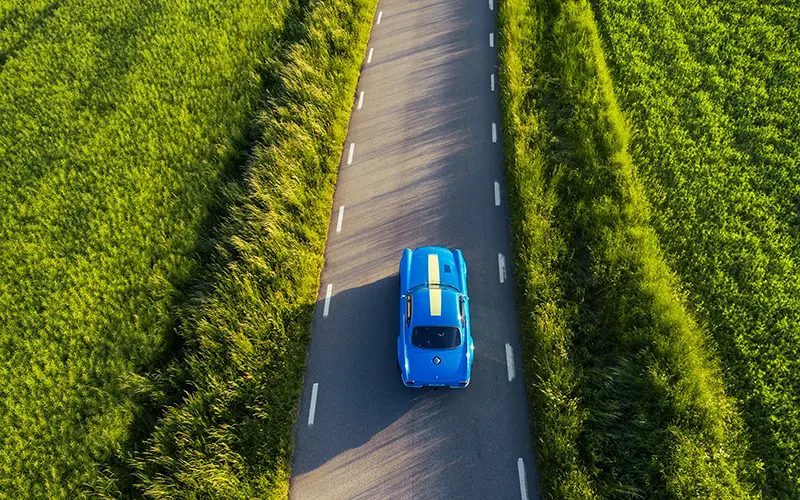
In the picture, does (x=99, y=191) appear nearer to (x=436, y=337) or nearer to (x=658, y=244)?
(x=436, y=337)

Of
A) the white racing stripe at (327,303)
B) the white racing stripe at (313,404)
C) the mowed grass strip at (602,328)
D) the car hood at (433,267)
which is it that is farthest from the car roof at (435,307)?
the white racing stripe at (313,404)

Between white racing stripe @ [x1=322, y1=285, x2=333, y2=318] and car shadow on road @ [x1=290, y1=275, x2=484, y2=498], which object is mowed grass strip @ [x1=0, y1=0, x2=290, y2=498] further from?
car shadow on road @ [x1=290, y1=275, x2=484, y2=498]

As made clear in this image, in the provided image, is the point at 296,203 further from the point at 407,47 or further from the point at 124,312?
the point at 407,47

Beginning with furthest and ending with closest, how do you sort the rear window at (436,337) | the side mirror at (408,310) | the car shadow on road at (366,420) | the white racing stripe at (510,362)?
the white racing stripe at (510,362) → the side mirror at (408,310) → the rear window at (436,337) → the car shadow on road at (366,420)

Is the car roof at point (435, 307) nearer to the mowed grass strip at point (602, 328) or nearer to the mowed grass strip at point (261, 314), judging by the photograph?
the mowed grass strip at point (602, 328)

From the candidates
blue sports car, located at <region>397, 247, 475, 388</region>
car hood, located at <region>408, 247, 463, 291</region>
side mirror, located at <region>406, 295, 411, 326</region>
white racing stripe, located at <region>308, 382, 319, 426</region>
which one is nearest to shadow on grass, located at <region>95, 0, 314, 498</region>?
white racing stripe, located at <region>308, 382, 319, 426</region>
